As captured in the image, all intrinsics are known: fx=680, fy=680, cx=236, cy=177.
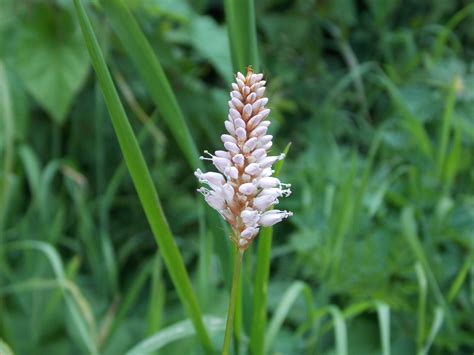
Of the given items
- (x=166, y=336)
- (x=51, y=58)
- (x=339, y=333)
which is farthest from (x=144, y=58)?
(x=51, y=58)

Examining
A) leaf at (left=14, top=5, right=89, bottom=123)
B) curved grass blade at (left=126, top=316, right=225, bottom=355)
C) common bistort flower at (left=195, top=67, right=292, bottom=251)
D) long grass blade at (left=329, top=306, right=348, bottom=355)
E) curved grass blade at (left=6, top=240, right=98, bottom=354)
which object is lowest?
long grass blade at (left=329, top=306, right=348, bottom=355)

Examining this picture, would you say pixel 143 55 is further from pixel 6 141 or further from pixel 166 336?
pixel 6 141

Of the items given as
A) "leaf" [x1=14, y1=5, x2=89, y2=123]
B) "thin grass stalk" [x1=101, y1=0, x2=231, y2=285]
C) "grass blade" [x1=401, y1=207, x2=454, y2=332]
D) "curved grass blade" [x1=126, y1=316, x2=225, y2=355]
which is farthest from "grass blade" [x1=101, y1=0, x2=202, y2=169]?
"leaf" [x1=14, y1=5, x2=89, y2=123]

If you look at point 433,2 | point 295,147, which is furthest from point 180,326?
point 433,2

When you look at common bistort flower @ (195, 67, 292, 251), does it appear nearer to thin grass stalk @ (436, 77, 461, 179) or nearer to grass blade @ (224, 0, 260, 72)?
grass blade @ (224, 0, 260, 72)

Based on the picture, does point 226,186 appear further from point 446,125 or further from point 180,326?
point 446,125

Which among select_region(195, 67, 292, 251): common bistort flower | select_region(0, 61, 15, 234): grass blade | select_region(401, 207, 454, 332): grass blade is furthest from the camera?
select_region(0, 61, 15, 234): grass blade
